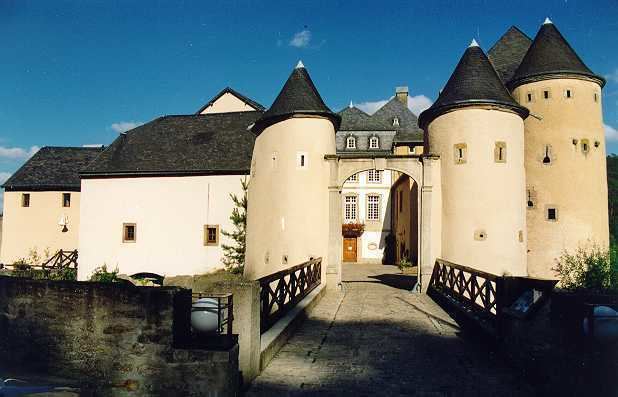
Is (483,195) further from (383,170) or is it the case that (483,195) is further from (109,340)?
(109,340)

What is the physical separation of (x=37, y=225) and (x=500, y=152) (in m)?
26.9

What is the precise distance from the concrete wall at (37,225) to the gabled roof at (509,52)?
25.7m

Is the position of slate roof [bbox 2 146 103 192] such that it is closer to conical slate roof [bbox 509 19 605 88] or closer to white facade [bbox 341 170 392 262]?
white facade [bbox 341 170 392 262]

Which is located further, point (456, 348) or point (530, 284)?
point (456, 348)

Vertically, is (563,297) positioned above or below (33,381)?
above

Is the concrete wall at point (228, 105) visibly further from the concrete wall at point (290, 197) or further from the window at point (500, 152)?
the window at point (500, 152)

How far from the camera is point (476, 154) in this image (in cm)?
1800

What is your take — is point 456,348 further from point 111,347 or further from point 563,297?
point 111,347

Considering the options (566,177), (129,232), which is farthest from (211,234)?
(566,177)

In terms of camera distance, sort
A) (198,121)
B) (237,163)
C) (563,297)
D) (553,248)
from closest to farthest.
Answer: (563,297) → (553,248) → (237,163) → (198,121)

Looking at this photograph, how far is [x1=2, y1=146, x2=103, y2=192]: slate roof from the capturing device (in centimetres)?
3103

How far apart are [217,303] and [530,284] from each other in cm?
462

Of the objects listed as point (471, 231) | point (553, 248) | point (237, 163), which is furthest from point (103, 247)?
point (553, 248)

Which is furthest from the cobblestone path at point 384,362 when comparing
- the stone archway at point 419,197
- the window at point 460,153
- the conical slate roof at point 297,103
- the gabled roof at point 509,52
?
the gabled roof at point 509,52
